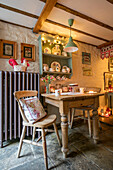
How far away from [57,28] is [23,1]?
0.97 m

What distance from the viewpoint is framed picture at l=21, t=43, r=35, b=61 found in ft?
7.48

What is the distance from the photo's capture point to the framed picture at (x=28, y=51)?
228cm

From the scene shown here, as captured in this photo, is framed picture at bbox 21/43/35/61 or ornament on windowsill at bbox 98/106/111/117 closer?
framed picture at bbox 21/43/35/61

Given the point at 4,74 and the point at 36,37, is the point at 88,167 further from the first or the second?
the point at 36,37

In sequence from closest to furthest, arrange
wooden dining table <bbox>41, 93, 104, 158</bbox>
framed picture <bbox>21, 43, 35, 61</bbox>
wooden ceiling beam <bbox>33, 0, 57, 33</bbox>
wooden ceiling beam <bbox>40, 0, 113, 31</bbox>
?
wooden dining table <bbox>41, 93, 104, 158</bbox> < wooden ceiling beam <bbox>33, 0, 57, 33</bbox> < wooden ceiling beam <bbox>40, 0, 113, 31</bbox> < framed picture <bbox>21, 43, 35, 61</bbox>

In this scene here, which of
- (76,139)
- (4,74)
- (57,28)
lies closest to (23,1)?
(57,28)

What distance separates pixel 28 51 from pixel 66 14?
46.7 inches

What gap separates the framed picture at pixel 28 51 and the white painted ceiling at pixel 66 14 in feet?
1.60

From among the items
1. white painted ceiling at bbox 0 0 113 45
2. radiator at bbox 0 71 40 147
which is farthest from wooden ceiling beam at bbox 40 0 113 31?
radiator at bbox 0 71 40 147

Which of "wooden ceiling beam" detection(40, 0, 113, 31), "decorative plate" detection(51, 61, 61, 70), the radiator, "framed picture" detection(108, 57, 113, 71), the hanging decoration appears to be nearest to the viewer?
the radiator

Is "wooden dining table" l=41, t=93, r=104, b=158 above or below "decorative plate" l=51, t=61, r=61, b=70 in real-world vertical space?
below

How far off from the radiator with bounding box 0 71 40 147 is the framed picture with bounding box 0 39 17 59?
644mm

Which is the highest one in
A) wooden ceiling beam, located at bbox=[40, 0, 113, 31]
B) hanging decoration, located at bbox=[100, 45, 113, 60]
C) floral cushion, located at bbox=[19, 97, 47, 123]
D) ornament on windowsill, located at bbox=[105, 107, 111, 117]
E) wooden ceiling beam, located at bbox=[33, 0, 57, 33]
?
wooden ceiling beam, located at bbox=[40, 0, 113, 31]

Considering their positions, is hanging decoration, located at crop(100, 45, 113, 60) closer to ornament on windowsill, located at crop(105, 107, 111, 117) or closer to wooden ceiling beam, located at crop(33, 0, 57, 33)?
ornament on windowsill, located at crop(105, 107, 111, 117)
